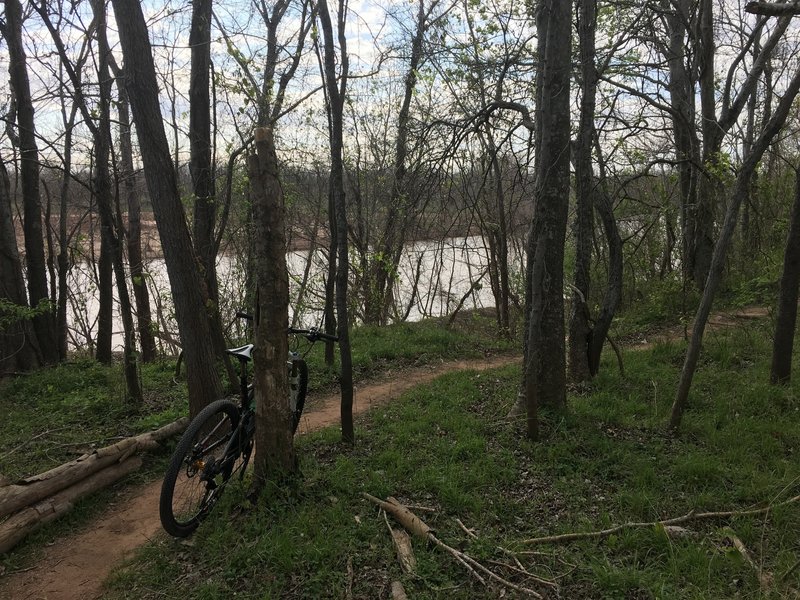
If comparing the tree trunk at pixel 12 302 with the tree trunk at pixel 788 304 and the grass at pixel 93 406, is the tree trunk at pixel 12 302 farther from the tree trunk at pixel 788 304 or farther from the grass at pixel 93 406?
the tree trunk at pixel 788 304

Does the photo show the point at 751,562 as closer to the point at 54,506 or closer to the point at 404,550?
the point at 404,550

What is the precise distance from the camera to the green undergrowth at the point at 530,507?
121 inches

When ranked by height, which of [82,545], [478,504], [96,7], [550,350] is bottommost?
[82,545]

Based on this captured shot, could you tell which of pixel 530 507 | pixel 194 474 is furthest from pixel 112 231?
pixel 530 507

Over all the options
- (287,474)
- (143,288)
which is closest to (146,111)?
(287,474)

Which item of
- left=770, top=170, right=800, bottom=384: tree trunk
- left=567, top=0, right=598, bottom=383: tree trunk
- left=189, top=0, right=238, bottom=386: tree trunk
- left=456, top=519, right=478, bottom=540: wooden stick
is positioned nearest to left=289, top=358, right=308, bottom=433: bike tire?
left=456, top=519, right=478, bottom=540: wooden stick

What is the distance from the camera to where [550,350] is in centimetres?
521

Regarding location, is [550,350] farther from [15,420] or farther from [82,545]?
[15,420]

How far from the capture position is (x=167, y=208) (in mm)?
5129

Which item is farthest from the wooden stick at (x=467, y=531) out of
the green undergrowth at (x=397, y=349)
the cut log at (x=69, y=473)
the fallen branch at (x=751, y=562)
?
the green undergrowth at (x=397, y=349)

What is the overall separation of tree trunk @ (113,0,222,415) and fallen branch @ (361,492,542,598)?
243 cm

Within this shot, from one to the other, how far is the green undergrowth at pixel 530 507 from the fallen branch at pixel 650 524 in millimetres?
39

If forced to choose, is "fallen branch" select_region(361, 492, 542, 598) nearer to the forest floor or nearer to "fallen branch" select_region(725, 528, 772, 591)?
"fallen branch" select_region(725, 528, 772, 591)

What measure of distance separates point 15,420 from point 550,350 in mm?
5987
